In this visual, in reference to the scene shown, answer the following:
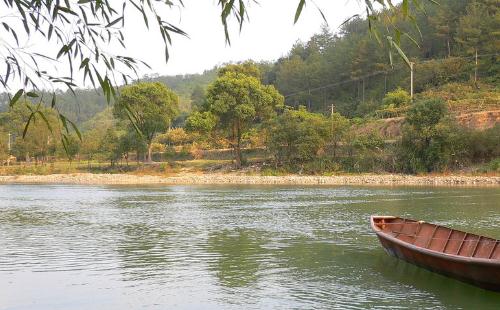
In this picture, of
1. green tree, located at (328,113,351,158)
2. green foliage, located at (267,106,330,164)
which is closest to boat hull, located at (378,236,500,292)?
green foliage, located at (267,106,330,164)

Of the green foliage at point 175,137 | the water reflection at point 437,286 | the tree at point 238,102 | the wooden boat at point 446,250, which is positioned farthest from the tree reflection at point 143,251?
the green foliage at point 175,137

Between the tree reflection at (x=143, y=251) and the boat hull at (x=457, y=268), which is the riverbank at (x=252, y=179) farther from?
the boat hull at (x=457, y=268)

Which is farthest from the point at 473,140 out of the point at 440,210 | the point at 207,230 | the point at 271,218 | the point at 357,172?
the point at 207,230

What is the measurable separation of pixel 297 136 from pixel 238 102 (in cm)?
702

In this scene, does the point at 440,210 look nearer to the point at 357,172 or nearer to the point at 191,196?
the point at 191,196

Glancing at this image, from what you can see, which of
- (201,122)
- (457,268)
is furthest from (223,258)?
(201,122)

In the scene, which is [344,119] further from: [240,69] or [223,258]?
[223,258]

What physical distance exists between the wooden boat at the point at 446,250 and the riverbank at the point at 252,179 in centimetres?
2877

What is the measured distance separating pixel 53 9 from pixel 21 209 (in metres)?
26.3

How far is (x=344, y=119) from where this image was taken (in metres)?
54.4

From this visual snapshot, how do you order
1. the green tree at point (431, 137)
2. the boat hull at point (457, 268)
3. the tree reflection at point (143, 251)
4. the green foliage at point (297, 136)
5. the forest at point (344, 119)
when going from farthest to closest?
the green foliage at point (297, 136) < the forest at point (344, 119) < the green tree at point (431, 137) < the tree reflection at point (143, 251) < the boat hull at point (457, 268)

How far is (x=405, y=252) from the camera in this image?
1260cm

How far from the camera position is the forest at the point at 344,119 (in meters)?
46.9

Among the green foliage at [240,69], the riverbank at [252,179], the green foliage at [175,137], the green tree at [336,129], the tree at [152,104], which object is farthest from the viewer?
the green foliage at [175,137]
